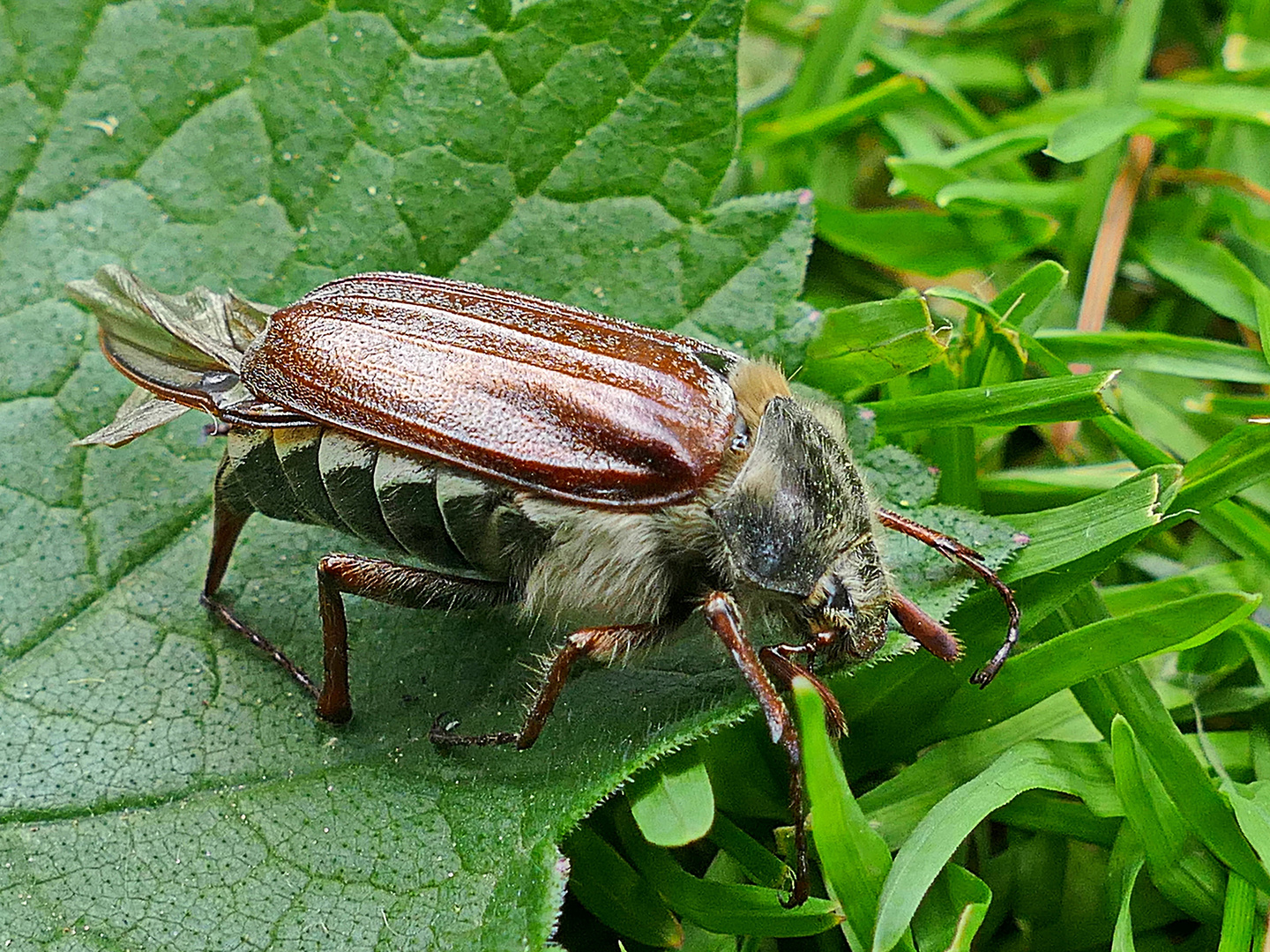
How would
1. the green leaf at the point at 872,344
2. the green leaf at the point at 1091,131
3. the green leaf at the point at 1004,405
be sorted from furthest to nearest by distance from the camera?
the green leaf at the point at 1091,131
the green leaf at the point at 872,344
the green leaf at the point at 1004,405

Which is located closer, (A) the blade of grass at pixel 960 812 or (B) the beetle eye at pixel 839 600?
(A) the blade of grass at pixel 960 812

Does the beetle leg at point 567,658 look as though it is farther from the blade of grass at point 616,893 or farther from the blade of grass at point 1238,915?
the blade of grass at point 1238,915

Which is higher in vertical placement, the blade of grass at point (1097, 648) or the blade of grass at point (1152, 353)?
the blade of grass at point (1152, 353)

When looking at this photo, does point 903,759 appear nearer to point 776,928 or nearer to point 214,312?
point 776,928

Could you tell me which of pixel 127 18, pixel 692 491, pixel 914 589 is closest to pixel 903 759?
pixel 914 589

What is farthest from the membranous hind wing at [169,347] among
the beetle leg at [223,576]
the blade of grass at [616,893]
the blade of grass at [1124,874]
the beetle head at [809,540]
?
the blade of grass at [1124,874]

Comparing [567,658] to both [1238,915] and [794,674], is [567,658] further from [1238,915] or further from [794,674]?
[1238,915]

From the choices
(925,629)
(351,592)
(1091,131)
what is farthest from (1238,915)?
(1091,131)
